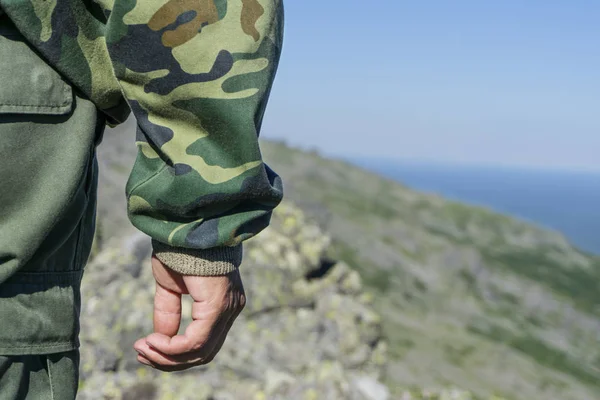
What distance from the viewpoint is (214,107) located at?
279 centimetres

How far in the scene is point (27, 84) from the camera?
2.70m

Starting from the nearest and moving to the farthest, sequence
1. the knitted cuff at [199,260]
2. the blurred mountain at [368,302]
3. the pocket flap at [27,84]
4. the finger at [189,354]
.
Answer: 1. the pocket flap at [27,84]
2. the knitted cuff at [199,260]
3. the finger at [189,354]
4. the blurred mountain at [368,302]

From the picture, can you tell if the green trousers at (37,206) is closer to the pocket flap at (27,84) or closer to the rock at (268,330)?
the pocket flap at (27,84)

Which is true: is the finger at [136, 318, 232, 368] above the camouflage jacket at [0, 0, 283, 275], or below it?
below

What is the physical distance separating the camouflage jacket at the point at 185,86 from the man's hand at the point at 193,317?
103 mm

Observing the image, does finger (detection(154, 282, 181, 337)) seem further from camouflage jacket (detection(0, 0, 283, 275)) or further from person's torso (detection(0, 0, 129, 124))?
person's torso (detection(0, 0, 129, 124))

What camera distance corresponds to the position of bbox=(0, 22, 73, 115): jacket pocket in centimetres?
266

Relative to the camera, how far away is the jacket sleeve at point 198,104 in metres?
2.76

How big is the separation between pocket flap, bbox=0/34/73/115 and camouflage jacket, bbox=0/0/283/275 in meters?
0.05

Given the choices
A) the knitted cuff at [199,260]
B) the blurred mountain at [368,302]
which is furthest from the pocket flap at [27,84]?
the blurred mountain at [368,302]

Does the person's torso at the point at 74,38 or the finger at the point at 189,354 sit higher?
the person's torso at the point at 74,38

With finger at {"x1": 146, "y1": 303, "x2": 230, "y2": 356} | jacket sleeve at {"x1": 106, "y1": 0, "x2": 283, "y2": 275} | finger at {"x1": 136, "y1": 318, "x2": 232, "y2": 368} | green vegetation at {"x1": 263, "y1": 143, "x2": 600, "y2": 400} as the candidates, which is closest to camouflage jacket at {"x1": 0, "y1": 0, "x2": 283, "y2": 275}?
jacket sleeve at {"x1": 106, "y1": 0, "x2": 283, "y2": 275}

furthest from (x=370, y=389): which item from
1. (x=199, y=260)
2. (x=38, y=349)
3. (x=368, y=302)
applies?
(x=38, y=349)

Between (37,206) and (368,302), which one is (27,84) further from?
(368,302)
